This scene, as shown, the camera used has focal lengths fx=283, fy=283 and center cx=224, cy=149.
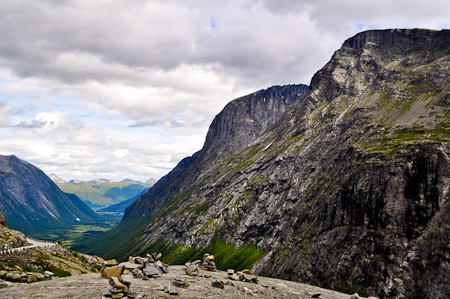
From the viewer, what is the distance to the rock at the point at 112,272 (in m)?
38.7

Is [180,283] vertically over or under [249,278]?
over

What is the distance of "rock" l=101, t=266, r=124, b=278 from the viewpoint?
38709 mm

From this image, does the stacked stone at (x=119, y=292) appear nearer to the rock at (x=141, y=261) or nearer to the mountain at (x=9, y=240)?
the rock at (x=141, y=261)

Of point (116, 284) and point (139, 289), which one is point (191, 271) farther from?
point (116, 284)

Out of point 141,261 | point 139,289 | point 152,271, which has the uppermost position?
point 139,289

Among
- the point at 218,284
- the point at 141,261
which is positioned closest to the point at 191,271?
the point at 218,284

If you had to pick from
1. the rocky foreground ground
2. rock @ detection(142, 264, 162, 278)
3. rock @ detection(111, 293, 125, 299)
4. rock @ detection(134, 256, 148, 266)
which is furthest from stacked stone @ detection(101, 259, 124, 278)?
rock @ detection(111, 293, 125, 299)

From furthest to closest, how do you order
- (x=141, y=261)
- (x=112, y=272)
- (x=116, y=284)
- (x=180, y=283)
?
(x=141, y=261) < (x=112, y=272) < (x=180, y=283) < (x=116, y=284)

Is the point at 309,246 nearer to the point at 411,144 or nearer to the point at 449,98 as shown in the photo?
the point at 411,144

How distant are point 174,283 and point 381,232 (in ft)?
363

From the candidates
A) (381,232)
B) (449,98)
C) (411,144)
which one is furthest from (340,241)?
(449,98)

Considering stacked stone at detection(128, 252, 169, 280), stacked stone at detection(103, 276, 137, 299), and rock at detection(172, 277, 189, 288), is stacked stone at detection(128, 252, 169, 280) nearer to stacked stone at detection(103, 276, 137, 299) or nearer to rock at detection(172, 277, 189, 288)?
rock at detection(172, 277, 189, 288)

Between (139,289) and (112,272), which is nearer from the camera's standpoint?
(139,289)

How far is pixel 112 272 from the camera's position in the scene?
39.2m
